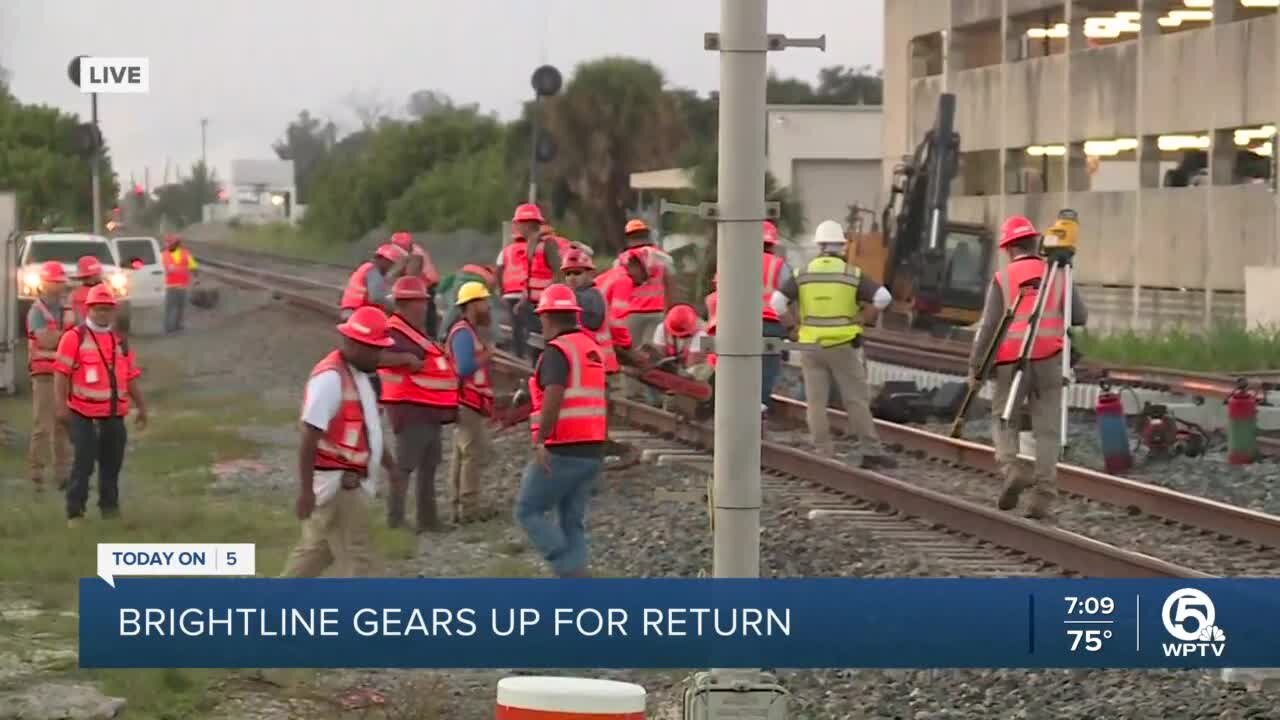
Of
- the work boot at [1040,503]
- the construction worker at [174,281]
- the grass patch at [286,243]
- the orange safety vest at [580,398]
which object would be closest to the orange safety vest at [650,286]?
the work boot at [1040,503]

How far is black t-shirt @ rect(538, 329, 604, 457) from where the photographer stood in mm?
12078

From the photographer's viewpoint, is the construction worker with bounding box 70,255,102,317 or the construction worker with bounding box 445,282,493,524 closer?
the construction worker with bounding box 445,282,493,524

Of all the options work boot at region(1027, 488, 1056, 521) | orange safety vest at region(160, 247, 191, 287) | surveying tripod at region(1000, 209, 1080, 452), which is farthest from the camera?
orange safety vest at region(160, 247, 191, 287)

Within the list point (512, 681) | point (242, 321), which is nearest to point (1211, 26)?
point (242, 321)

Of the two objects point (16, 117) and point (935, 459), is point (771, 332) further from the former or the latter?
point (16, 117)

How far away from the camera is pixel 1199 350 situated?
93.8 ft

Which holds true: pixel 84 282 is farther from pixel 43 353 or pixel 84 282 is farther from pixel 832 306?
pixel 832 306

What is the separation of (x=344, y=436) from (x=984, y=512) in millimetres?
6000

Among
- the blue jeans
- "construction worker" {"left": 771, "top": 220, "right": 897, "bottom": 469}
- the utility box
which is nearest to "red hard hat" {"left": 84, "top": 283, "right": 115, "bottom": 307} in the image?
the blue jeans

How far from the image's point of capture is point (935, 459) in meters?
20.4

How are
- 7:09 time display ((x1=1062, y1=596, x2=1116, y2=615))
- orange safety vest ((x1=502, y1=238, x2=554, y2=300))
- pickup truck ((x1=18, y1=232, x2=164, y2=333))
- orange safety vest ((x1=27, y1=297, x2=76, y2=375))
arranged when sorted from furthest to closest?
pickup truck ((x1=18, y1=232, x2=164, y2=333)) → orange safety vest ((x1=502, y1=238, x2=554, y2=300)) → orange safety vest ((x1=27, y1=297, x2=76, y2=375)) → 7:09 time display ((x1=1062, y1=596, x2=1116, y2=615))

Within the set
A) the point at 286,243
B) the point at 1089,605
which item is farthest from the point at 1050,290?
the point at 286,243

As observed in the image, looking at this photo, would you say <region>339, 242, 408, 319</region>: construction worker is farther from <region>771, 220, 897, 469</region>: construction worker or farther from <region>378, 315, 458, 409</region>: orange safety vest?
<region>378, 315, 458, 409</region>: orange safety vest

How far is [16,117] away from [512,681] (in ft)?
206
